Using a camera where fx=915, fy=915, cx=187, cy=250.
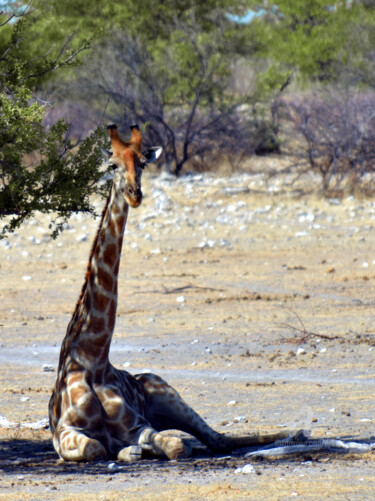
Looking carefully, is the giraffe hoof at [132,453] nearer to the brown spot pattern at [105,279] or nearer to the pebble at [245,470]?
the pebble at [245,470]

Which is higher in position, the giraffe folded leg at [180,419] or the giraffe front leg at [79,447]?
the giraffe front leg at [79,447]

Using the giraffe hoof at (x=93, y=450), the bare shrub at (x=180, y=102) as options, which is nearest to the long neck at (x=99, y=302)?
the giraffe hoof at (x=93, y=450)

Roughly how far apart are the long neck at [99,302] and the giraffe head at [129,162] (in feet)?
0.87

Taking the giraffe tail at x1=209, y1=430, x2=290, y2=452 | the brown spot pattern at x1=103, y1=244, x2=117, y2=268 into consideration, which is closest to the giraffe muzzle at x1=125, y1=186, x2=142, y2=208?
the brown spot pattern at x1=103, y1=244, x2=117, y2=268

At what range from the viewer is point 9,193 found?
20.2 feet

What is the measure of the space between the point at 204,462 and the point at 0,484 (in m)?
1.30

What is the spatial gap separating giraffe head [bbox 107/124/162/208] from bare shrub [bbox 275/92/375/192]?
15686mm

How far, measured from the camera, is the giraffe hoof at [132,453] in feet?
19.0

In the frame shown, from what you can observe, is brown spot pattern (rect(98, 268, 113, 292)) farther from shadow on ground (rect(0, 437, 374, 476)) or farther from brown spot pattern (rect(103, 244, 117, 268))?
shadow on ground (rect(0, 437, 374, 476))

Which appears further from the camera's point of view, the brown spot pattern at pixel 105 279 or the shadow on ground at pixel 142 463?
the brown spot pattern at pixel 105 279

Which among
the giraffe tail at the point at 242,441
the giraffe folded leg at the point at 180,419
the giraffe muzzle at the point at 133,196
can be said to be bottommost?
the giraffe tail at the point at 242,441

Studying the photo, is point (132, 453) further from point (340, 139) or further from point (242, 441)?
point (340, 139)

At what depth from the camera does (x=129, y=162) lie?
18.4 ft

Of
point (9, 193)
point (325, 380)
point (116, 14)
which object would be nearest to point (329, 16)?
point (116, 14)
